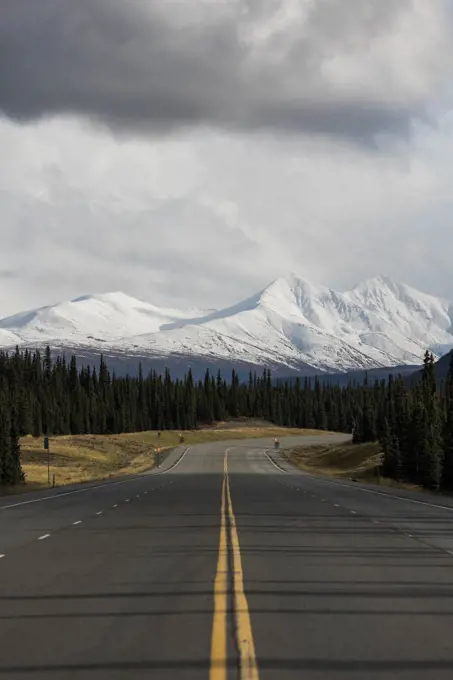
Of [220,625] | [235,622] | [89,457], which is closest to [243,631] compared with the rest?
[220,625]

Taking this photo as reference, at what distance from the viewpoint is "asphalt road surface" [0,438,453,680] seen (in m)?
8.96

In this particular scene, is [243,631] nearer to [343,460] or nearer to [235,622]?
[235,622]

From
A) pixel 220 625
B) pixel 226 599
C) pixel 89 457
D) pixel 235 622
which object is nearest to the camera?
pixel 220 625

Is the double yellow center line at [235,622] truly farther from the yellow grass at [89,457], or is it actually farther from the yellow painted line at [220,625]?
the yellow grass at [89,457]

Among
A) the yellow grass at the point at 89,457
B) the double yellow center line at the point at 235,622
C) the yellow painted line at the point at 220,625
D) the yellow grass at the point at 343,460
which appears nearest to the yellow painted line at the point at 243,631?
the double yellow center line at the point at 235,622

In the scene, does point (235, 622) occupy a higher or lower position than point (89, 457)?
higher

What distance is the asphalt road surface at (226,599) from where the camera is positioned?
29.4 feet

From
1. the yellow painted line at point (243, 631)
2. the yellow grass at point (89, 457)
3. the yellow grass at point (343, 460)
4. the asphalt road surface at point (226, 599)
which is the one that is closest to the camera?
the yellow painted line at point (243, 631)

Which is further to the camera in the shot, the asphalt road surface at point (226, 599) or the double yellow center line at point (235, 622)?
the asphalt road surface at point (226, 599)

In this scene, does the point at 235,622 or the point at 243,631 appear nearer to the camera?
the point at 243,631

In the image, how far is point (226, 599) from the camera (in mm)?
12969

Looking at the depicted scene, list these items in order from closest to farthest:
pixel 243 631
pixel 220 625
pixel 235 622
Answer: pixel 243 631, pixel 220 625, pixel 235 622

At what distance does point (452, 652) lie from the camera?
31.3ft

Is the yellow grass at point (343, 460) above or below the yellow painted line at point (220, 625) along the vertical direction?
below
